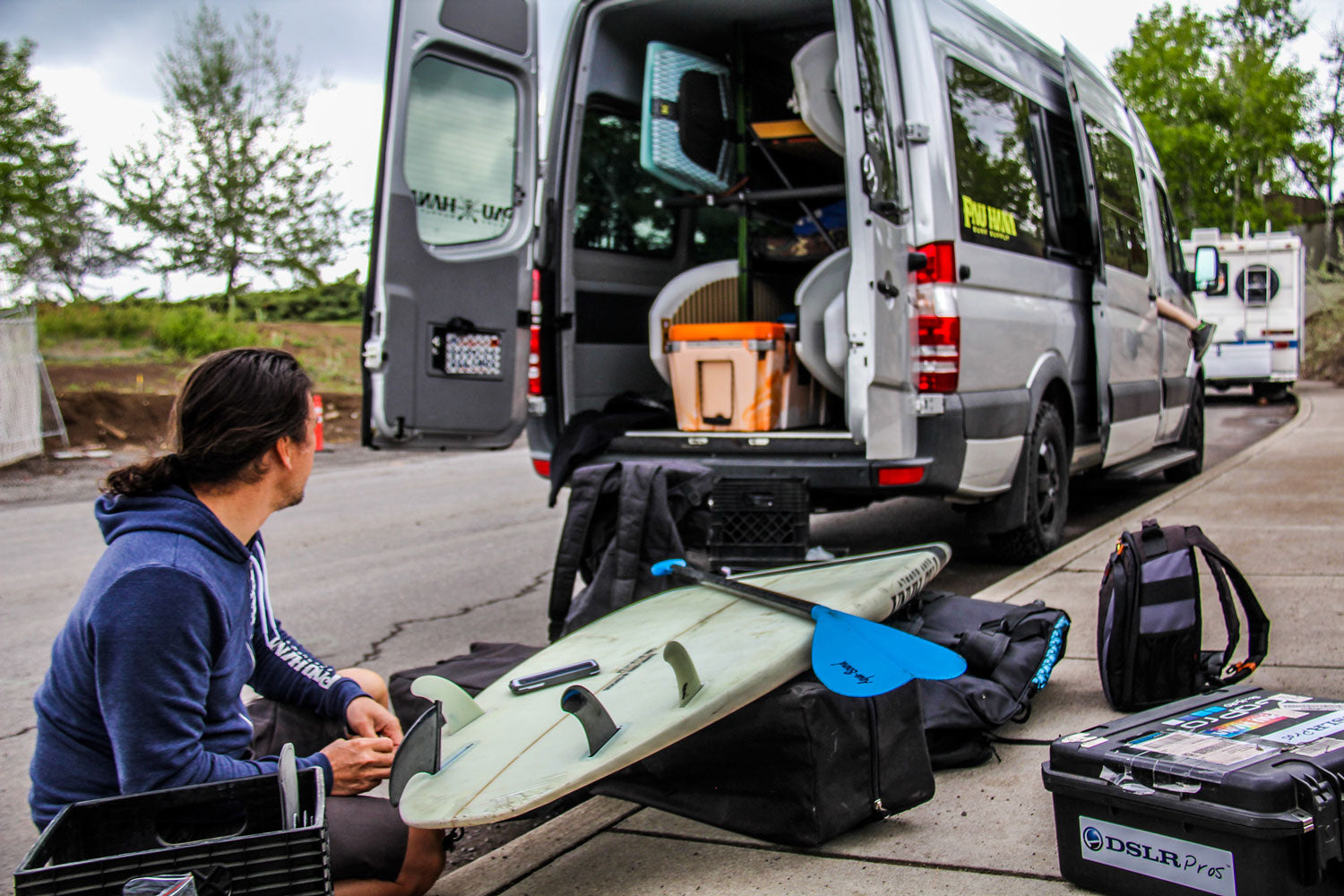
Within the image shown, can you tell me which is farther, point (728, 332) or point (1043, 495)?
point (1043, 495)

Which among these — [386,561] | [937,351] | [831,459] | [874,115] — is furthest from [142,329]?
[937,351]

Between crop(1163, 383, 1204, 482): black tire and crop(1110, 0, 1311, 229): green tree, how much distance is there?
2449cm

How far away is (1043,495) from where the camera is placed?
5.92 meters

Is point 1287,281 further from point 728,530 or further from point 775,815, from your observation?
point 775,815

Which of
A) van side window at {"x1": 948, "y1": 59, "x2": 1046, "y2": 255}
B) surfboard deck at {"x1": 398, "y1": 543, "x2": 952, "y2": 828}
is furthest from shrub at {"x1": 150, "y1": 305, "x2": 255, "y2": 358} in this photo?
surfboard deck at {"x1": 398, "y1": 543, "x2": 952, "y2": 828}

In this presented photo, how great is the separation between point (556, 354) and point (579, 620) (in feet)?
5.69

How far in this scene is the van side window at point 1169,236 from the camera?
26.9 feet

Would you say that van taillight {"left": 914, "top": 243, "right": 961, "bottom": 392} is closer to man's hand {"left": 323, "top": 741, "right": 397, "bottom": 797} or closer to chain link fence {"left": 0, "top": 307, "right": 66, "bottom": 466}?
man's hand {"left": 323, "top": 741, "right": 397, "bottom": 797}

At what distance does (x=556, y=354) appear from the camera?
5590 millimetres

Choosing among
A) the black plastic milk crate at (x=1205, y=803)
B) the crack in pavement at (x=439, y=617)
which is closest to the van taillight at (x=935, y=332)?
the crack in pavement at (x=439, y=617)

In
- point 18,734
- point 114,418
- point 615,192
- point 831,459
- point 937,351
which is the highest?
point 615,192

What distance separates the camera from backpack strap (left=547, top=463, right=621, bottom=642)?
14.5ft

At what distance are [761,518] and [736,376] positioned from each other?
97cm

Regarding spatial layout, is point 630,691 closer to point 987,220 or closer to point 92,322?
point 987,220
